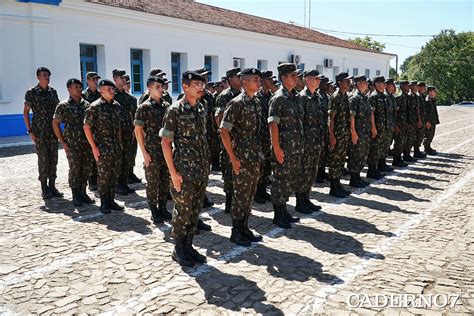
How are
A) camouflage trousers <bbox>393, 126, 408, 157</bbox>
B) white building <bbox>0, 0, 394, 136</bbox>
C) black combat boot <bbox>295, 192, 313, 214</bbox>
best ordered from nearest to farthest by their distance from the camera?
black combat boot <bbox>295, 192, 313, 214</bbox>
camouflage trousers <bbox>393, 126, 408, 157</bbox>
white building <bbox>0, 0, 394, 136</bbox>

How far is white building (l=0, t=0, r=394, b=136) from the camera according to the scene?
13461mm

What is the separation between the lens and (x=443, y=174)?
9.12 metres

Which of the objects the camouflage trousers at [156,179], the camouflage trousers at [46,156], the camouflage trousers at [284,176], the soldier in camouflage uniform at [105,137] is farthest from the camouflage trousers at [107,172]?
the camouflage trousers at [284,176]

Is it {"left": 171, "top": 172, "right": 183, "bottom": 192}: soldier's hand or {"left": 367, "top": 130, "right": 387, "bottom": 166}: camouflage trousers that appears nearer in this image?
{"left": 171, "top": 172, "right": 183, "bottom": 192}: soldier's hand

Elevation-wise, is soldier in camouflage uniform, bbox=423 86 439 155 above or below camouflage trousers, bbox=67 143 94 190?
above

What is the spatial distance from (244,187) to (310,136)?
174 cm

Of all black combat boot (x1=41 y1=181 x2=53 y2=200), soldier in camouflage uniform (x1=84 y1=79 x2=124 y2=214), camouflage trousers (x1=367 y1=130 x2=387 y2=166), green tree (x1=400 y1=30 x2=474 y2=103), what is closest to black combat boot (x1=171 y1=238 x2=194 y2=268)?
soldier in camouflage uniform (x1=84 y1=79 x2=124 y2=214)

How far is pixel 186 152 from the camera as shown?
4074mm

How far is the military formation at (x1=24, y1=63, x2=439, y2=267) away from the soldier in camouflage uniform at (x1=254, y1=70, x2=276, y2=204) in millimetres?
17

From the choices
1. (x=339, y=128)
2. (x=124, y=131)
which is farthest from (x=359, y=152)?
(x=124, y=131)

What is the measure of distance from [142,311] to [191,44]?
17005 millimetres

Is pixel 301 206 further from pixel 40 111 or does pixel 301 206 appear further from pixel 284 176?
pixel 40 111

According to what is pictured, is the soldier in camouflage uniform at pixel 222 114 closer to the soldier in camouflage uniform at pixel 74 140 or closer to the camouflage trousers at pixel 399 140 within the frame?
the soldier in camouflage uniform at pixel 74 140

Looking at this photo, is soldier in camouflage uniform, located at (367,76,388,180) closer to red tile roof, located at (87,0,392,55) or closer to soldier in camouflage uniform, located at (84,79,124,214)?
soldier in camouflage uniform, located at (84,79,124,214)
